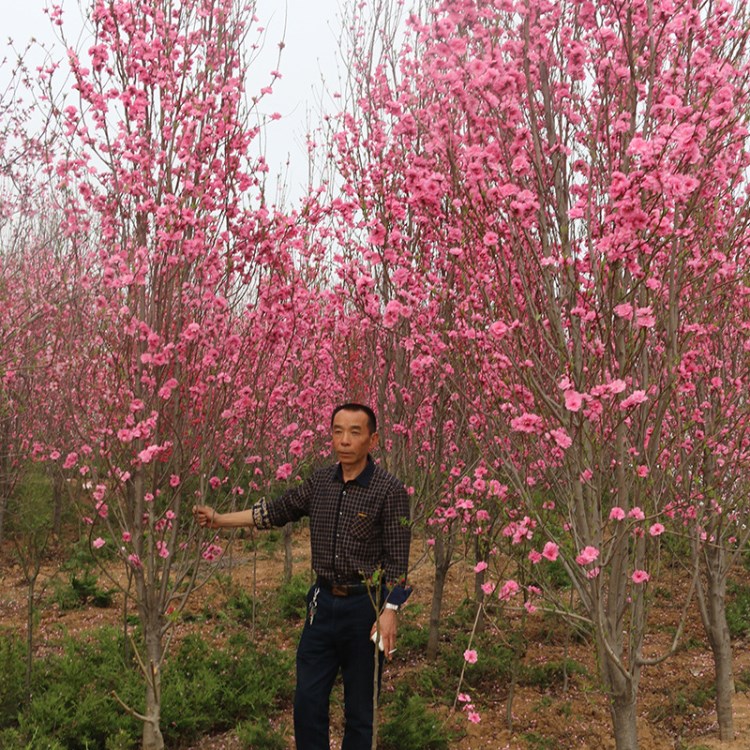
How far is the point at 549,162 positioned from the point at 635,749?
2.60 metres

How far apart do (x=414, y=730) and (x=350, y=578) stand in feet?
5.66

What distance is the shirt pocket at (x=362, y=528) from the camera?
337 centimetres

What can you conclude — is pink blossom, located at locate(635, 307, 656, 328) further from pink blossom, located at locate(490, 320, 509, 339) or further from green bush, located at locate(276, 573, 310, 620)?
green bush, located at locate(276, 573, 310, 620)

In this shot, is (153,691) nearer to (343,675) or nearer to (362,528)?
(343,675)

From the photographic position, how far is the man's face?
3422 mm

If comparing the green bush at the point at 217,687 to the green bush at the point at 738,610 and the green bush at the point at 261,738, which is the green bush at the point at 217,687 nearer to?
the green bush at the point at 261,738

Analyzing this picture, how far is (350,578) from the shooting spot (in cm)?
335

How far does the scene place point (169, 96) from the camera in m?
3.63

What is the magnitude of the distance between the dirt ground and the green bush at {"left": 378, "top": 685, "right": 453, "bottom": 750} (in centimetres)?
27

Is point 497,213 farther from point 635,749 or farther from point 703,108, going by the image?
point 635,749

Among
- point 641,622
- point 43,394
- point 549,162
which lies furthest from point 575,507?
point 43,394

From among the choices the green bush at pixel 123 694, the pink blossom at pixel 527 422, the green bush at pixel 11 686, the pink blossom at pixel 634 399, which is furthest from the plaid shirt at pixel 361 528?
the green bush at pixel 11 686

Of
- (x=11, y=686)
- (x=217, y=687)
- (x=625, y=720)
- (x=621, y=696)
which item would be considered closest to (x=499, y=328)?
(x=621, y=696)

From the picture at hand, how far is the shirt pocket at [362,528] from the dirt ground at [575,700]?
1216mm
